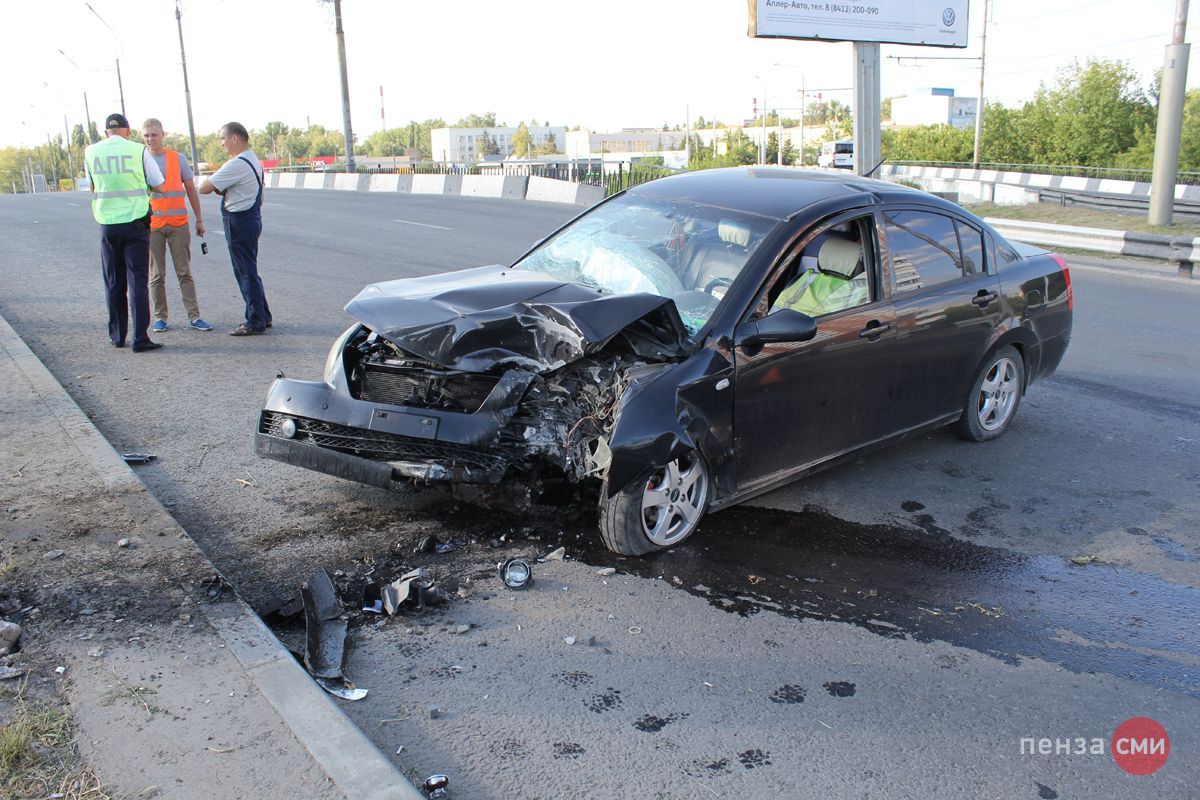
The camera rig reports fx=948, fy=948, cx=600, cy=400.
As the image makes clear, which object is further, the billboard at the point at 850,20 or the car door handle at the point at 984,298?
the billboard at the point at 850,20

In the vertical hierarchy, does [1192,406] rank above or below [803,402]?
below

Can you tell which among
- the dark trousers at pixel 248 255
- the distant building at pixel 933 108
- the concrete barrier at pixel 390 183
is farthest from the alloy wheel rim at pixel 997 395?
the distant building at pixel 933 108

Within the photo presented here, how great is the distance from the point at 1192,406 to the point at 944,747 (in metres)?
5.29

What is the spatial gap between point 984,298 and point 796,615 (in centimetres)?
288

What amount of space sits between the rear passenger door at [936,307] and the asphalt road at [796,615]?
1.70 feet

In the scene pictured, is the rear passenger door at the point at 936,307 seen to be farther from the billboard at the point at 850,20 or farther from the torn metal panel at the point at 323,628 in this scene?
the billboard at the point at 850,20

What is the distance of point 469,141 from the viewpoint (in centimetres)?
16538

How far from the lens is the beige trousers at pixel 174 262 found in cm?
885

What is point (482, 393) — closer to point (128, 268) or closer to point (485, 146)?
point (128, 268)

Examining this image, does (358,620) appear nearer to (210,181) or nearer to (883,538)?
(883,538)

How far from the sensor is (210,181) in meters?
8.33

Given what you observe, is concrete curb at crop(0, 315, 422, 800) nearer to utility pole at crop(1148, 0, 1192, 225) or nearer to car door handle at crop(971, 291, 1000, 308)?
car door handle at crop(971, 291, 1000, 308)

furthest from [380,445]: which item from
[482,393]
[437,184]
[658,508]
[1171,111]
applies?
[437,184]

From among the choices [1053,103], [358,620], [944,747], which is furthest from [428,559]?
[1053,103]
